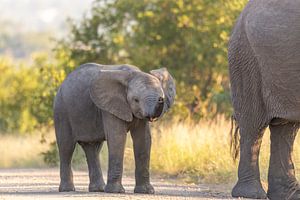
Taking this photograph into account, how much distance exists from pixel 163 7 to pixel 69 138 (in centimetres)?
1749

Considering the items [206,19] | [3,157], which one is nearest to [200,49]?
[206,19]

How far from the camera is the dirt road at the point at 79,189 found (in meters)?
13.1

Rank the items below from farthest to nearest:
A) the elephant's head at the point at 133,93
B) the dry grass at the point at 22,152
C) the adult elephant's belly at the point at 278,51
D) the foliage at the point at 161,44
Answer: the foliage at the point at 161,44
the dry grass at the point at 22,152
the elephant's head at the point at 133,93
the adult elephant's belly at the point at 278,51

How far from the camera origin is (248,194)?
13.0m

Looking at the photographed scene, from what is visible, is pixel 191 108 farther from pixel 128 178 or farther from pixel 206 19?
pixel 128 178

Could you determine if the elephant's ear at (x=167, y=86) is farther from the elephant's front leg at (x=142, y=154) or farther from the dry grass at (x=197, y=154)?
the dry grass at (x=197, y=154)

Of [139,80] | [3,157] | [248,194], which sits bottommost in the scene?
[3,157]

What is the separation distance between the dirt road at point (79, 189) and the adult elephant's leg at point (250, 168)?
501 millimetres

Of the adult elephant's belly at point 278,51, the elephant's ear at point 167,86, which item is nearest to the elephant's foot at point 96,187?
the elephant's ear at point 167,86

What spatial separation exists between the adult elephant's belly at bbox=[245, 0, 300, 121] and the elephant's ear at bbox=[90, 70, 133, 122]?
218 cm

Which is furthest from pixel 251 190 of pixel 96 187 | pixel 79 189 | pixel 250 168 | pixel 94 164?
pixel 79 189

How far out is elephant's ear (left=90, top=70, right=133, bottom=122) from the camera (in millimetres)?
14258

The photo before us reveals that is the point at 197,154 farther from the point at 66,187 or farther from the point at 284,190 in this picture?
the point at 284,190

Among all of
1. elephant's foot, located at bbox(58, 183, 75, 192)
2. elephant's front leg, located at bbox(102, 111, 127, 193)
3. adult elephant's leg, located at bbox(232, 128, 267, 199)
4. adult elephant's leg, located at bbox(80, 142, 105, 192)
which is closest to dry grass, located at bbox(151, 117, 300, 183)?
adult elephant's leg, located at bbox(80, 142, 105, 192)
